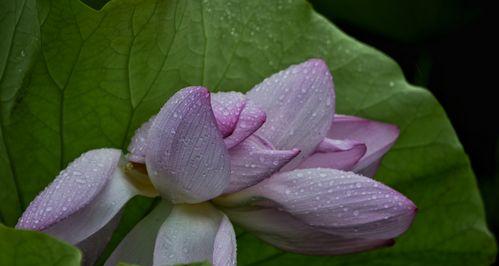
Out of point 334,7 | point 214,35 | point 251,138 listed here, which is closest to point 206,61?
point 214,35

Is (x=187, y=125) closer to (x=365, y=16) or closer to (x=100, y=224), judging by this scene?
(x=100, y=224)

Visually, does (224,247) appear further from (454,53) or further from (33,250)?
(454,53)

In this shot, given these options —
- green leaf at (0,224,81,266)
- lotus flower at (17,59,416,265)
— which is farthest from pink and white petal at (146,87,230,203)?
green leaf at (0,224,81,266)

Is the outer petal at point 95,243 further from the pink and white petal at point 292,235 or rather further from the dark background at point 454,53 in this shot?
the dark background at point 454,53

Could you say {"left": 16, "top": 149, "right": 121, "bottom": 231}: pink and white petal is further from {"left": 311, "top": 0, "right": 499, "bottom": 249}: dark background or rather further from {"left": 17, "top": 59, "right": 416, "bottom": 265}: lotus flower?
{"left": 311, "top": 0, "right": 499, "bottom": 249}: dark background

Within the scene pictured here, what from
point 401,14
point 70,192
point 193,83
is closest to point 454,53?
point 401,14
